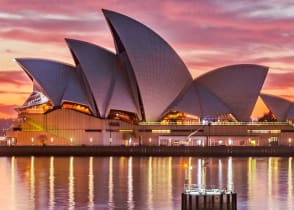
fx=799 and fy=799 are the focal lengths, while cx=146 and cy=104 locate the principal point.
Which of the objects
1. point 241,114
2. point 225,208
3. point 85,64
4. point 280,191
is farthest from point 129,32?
point 225,208

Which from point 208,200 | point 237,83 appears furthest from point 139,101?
point 208,200

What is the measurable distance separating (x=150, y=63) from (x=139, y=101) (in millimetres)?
5918

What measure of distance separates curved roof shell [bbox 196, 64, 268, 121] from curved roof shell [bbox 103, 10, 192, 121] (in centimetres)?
267

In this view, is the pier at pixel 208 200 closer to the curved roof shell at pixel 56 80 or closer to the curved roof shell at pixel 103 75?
the curved roof shell at pixel 103 75

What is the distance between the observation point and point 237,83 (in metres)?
86.2

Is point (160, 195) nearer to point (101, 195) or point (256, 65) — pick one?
point (101, 195)

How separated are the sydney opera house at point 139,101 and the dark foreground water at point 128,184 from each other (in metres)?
20.1

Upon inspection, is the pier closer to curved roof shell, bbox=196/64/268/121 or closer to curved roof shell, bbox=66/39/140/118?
curved roof shell, bbox=66/39/140/118

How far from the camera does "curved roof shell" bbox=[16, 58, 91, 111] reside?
82.5m

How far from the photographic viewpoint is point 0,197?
39719 millimetres

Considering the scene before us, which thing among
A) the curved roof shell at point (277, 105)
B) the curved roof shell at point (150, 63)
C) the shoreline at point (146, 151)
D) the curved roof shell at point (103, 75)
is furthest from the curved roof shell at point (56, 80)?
the curved roof shell at point (277, 105)

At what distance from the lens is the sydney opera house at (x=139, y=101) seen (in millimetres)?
81000

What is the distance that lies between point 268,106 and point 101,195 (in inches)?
2182

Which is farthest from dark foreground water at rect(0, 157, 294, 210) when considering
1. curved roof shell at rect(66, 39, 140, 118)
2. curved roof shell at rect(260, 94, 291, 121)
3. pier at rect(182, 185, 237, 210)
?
curved roof shell at rect(260, 94, 291, 121)
